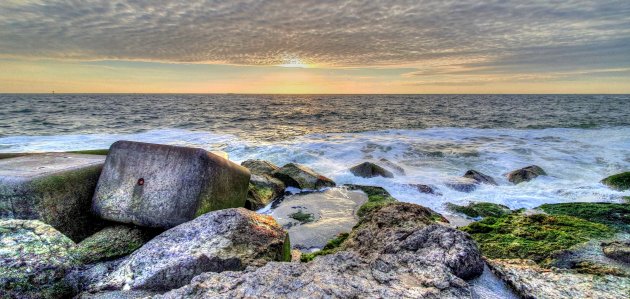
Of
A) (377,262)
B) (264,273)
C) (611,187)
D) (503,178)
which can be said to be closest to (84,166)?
(264,273)

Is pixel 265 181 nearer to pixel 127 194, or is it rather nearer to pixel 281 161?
pixel 127 194

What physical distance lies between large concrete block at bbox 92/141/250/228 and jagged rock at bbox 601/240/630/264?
14.1 feet

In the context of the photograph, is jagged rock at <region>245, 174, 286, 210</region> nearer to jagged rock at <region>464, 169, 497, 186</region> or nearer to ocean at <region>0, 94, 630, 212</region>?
ocean at <region>0, 94, 630, 212</region>

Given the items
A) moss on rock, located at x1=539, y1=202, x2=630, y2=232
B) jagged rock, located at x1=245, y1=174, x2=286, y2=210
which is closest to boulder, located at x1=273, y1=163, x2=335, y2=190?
jagged rock, located at x1=245, y1=174, x2=286, y2=210

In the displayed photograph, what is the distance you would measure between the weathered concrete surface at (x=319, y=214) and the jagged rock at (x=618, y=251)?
3334mm

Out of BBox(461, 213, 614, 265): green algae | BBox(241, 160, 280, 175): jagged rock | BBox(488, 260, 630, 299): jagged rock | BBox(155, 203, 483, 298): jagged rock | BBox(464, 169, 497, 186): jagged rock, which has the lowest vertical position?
BBox(464, 169, 497, 186): jagged rock

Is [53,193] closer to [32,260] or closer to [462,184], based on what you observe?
[32,260]

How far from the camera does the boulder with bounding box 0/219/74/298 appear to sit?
8.31ft

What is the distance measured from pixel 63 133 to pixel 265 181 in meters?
17.1

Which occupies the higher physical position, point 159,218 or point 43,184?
point 43,184

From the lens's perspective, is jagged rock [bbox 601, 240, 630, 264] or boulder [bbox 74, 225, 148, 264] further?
boulder [bbox 74, 225, 148, 264]

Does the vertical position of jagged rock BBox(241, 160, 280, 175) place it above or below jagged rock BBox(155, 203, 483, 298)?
below

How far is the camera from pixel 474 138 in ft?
57.4

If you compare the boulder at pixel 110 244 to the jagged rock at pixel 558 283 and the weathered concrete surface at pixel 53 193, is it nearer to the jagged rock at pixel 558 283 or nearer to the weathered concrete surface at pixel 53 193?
the weathered concrete surface at pixel 53 193
